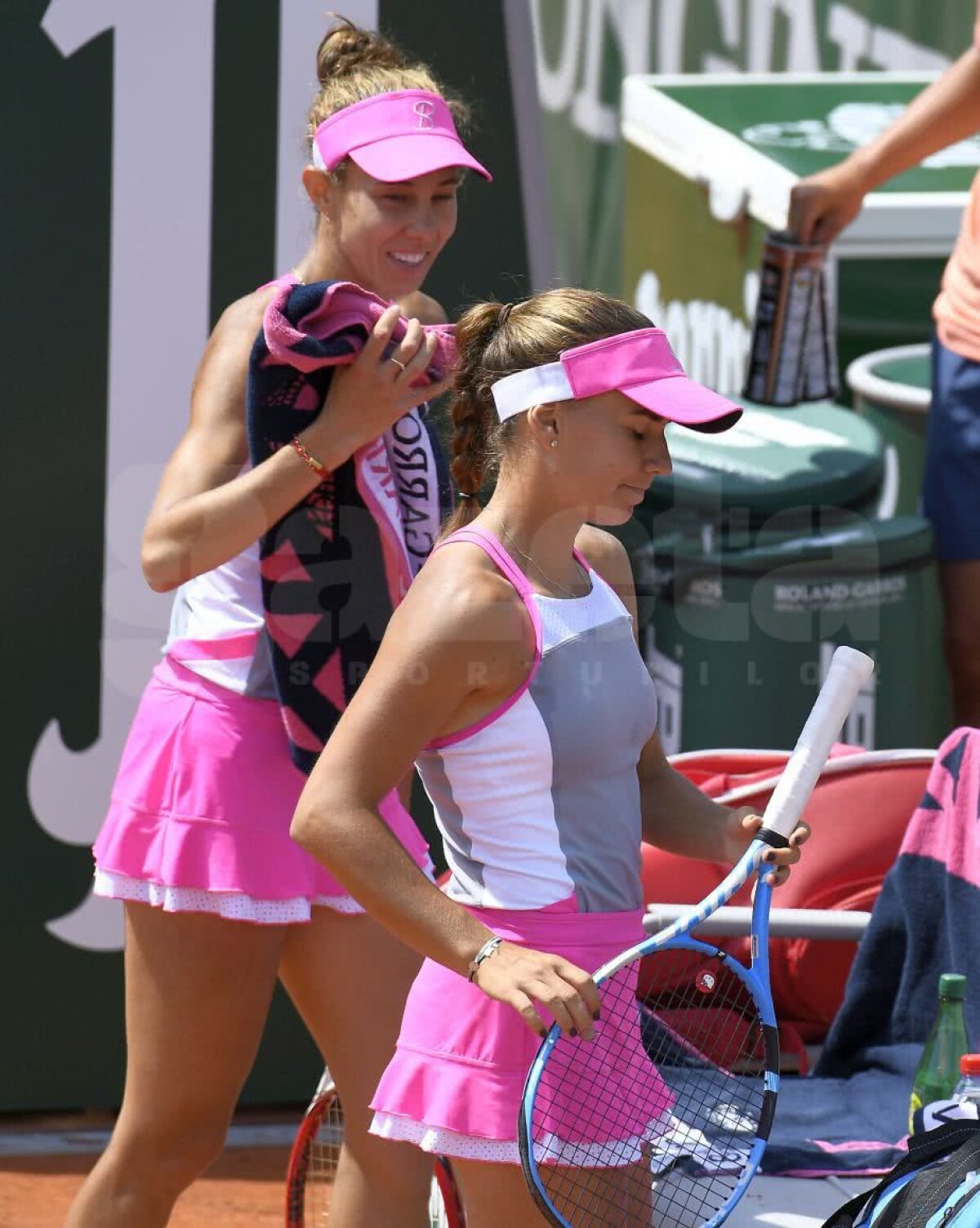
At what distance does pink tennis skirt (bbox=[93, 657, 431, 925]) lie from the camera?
293 centimetres

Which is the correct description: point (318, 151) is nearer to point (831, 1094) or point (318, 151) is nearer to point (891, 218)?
point (831, 1094)

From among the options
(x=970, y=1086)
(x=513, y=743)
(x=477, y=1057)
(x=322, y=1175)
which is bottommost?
(x=322, y=1175)

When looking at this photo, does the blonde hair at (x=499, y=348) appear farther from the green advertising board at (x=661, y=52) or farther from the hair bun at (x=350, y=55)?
the green advertising board at (x=661, y=52)

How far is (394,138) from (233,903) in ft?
3.62

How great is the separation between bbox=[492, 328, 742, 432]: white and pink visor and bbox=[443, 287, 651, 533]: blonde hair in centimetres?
3

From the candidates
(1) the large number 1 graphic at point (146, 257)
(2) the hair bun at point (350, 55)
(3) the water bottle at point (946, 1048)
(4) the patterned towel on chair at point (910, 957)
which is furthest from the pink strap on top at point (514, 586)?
(1) the large number 1 graphic at point (146, 257)

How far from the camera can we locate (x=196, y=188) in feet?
13.6

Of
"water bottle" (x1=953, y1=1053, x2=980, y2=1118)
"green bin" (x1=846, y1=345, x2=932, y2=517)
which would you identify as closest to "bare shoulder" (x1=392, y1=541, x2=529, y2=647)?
"water bottle" (x1=953, y1=1053, x2=980, y2=1118)

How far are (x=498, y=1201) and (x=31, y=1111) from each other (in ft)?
7.66

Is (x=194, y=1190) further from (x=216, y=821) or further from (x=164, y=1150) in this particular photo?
(x=216, y=821)

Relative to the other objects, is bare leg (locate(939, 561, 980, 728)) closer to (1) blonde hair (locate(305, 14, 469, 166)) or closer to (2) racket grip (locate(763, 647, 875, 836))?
(1) blonde hair (locate(305, 14, 469, 166))

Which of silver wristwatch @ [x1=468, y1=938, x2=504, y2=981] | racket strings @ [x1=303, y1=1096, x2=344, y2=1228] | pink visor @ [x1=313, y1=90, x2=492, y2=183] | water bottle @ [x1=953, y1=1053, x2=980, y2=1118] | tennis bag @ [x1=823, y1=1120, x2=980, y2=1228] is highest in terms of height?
pink visor @ [x1=313, y1=90, x2=492, y2=183]

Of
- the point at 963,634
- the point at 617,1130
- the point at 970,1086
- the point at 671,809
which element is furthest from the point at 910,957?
the point at 617,1130

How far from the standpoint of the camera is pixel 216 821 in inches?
116
